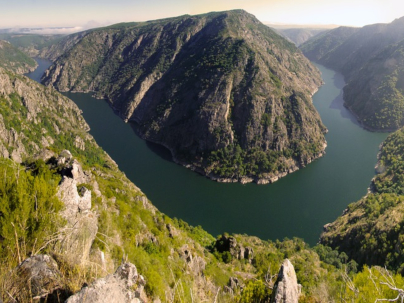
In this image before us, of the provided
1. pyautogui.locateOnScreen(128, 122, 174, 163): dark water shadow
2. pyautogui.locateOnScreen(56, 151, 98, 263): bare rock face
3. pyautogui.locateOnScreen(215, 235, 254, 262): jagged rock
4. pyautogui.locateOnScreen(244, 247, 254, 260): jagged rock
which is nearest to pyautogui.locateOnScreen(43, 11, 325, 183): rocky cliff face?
pyautogui.locateOnScreen(128, 122, 174, 163): dark water shadow

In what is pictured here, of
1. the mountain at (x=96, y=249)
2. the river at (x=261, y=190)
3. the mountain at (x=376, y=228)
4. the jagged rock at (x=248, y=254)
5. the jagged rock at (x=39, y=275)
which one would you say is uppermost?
the jagged rock at (x=39, y=275)

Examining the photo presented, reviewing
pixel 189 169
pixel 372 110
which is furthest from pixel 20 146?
pixel 372 110

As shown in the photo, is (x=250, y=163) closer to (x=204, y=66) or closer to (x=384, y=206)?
(x=384, y=206)

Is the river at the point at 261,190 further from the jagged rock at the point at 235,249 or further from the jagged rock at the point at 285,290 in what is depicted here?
the jagged rock at the point at 285,290

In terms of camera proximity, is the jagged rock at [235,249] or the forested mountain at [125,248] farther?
the jagged rock at [235,249]

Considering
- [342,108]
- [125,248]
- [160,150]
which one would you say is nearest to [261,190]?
[160,150]

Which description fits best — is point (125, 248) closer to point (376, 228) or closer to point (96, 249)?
point (96, 249)

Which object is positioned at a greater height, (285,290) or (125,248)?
(285,290)

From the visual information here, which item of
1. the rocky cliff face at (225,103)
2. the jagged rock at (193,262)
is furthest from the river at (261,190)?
the jagged rock at (193,262)
